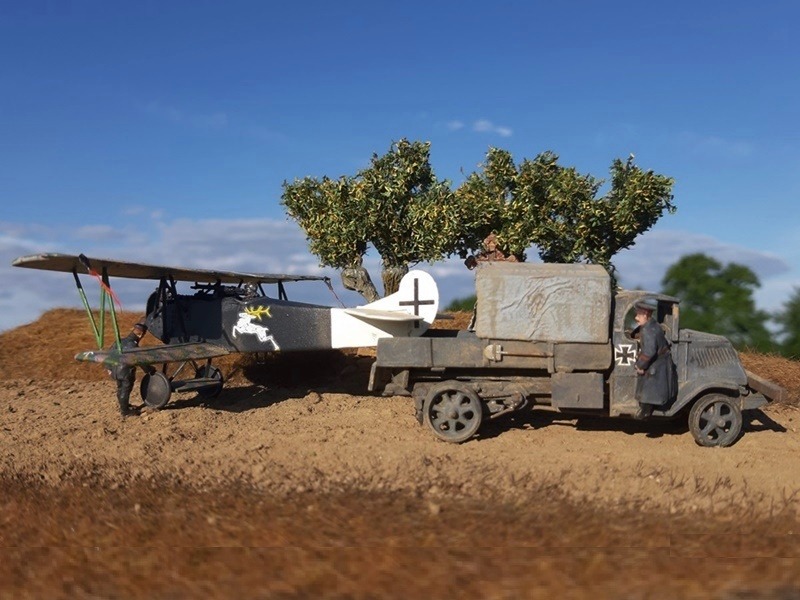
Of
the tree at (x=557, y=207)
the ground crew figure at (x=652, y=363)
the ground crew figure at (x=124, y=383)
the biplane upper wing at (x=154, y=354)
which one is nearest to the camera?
the ground crew figure at (x=652, y=363)

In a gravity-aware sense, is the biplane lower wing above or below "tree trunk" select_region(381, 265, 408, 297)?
below

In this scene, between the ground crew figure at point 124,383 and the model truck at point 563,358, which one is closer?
the model truck at point 563,358

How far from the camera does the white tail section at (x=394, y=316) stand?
12.5 metres

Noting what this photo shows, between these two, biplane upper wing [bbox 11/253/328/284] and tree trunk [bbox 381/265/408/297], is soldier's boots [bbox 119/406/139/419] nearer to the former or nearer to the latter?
biplane upper wing [bbox 11/253/328/284]

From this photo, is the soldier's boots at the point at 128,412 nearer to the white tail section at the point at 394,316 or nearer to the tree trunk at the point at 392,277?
the white tail section at the point at 394,316

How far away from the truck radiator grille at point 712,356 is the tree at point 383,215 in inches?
293

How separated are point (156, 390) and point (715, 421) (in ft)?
30.0

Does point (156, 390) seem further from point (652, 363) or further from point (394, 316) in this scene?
point (652, 363)

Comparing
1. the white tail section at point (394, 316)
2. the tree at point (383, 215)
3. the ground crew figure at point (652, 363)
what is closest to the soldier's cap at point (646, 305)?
the ground crew figure at point (652, 363)

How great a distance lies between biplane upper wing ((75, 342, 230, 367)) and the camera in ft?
37.5

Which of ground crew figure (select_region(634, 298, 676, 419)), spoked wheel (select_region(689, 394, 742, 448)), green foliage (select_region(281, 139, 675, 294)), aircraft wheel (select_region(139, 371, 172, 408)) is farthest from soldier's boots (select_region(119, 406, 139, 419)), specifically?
spoked wheel (select_region(689, 394, 742, 448))

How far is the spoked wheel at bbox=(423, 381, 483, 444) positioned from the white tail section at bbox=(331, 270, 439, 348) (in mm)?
2004

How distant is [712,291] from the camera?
17.3m

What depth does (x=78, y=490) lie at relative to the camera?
297 inches
